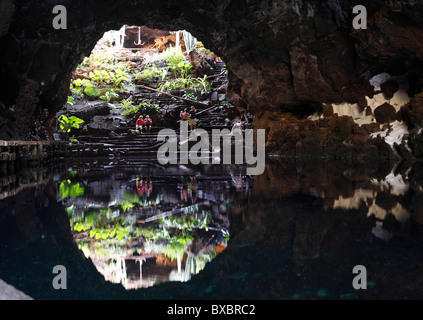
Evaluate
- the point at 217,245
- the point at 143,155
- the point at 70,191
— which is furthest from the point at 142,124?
the point at 217,245

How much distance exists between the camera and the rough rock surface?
1094 centimetres

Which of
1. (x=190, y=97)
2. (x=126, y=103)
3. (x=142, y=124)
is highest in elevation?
(x=190, y=97)

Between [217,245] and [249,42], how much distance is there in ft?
44.4

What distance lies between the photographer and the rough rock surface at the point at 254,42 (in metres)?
10.9

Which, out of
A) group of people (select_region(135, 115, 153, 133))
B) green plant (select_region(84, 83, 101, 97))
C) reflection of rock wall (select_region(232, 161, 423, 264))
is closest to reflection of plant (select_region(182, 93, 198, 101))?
group of people (select_region(135, 115, 153, 133))

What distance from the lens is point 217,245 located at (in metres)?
2.45

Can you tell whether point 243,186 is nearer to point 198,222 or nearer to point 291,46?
point 198,222

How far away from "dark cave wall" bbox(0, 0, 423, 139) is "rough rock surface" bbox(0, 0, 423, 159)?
4 cm

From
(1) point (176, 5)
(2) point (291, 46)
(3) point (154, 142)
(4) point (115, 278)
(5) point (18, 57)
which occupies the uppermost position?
(1) point (176, 5)

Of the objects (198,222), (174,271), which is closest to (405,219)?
(198,222)

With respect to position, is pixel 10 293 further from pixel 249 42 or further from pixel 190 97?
pixel 190 97

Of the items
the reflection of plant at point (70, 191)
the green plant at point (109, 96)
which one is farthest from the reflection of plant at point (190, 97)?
the reflection of plant at point (70, 191)

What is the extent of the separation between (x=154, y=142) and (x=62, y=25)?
7.96 m

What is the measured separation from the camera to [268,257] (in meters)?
2.17
